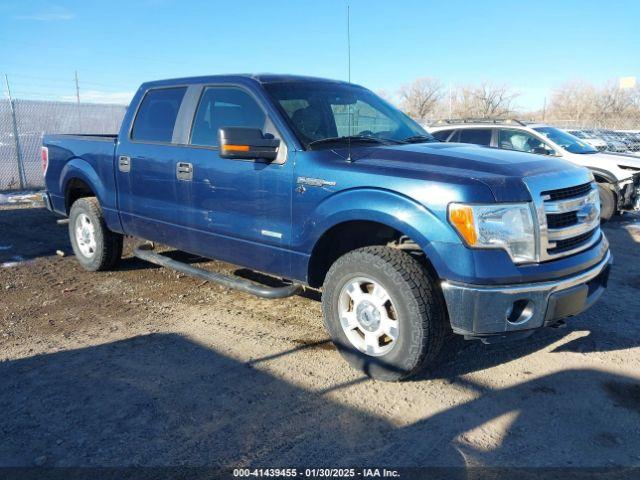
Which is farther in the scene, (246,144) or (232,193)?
(232,193)

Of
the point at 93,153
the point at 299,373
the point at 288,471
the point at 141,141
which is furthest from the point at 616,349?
the point at 93,153

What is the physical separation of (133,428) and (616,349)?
342 cm

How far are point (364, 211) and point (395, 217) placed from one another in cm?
22

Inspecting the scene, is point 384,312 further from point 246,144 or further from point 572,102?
point 572,102

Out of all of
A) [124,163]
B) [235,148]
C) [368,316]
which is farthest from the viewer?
[124,163]

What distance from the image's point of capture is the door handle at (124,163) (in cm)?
518

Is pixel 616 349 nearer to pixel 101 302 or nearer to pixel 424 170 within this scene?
pixel 424 170

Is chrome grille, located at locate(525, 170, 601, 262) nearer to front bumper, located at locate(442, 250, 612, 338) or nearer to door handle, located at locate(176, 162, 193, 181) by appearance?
front bumper, located at locate(442, 250, 612, 338)

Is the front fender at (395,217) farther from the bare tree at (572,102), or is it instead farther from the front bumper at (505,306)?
the bare tree at (572,102)

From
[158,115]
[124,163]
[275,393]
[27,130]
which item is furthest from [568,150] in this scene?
[27,130]

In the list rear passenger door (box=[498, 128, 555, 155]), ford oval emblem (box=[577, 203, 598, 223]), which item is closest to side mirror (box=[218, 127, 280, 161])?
ford oval emblem (box=[577, 203, 598, 223])

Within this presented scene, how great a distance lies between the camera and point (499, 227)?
3053mm

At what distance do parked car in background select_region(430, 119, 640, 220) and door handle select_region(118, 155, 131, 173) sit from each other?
5.92 meters

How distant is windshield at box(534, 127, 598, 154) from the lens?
9875 mm
